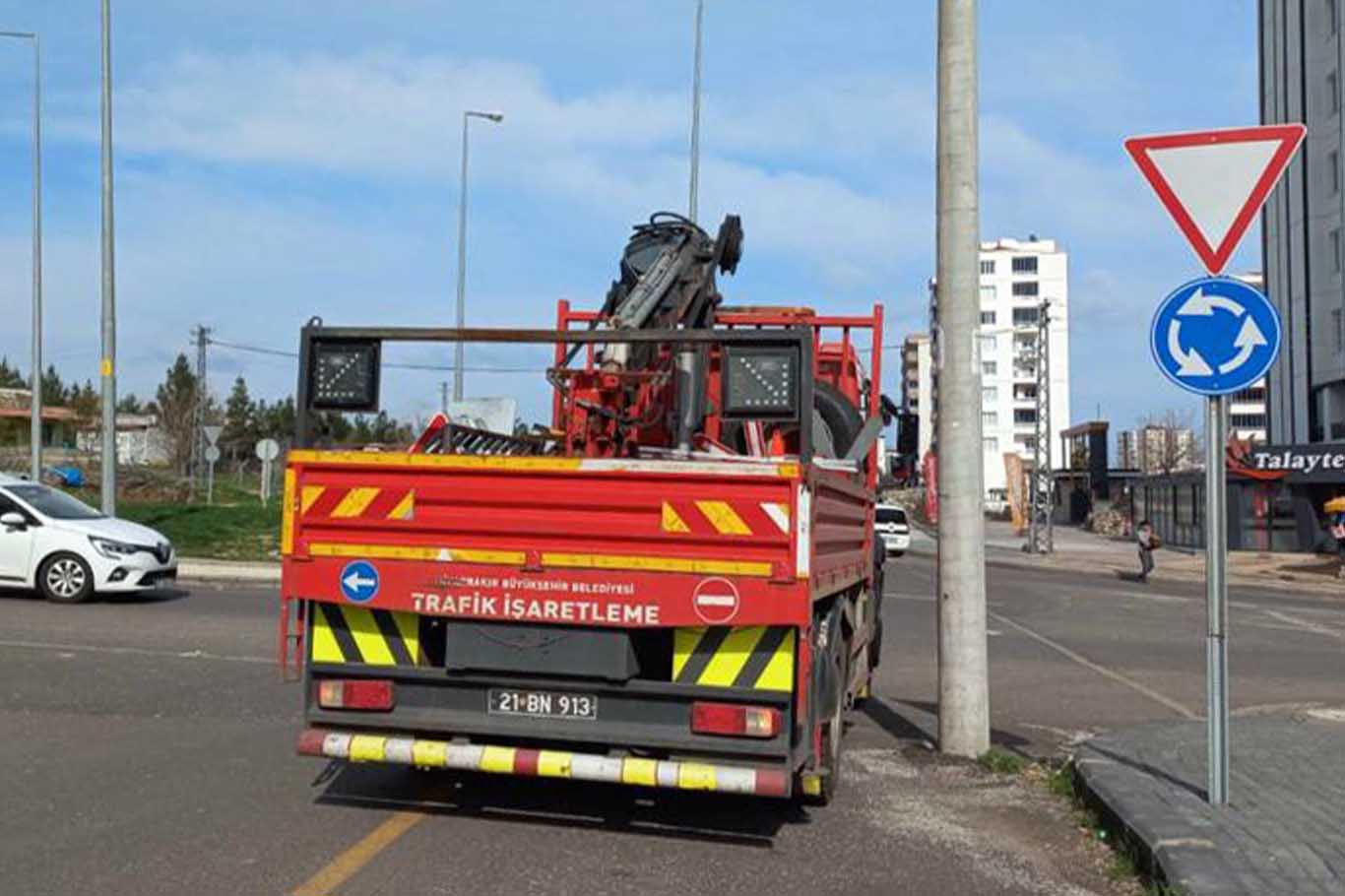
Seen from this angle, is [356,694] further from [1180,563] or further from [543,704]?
[1180,563]

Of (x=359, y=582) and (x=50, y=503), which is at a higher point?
(x=50, y=503)

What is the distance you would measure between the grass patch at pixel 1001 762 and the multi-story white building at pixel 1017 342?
4288 inches

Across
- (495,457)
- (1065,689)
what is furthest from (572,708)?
(1065,689)

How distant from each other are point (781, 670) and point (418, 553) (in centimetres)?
175

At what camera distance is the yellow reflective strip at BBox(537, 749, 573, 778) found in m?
6.08

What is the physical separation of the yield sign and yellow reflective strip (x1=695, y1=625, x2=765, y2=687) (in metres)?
2.93

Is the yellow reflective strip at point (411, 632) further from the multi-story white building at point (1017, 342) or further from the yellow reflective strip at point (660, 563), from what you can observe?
the multi-story white building at point (1017, 342)

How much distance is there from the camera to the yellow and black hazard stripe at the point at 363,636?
6500 millimetres

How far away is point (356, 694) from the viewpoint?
644cm

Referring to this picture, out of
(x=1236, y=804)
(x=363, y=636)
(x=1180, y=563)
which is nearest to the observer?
(x=363, y=636)

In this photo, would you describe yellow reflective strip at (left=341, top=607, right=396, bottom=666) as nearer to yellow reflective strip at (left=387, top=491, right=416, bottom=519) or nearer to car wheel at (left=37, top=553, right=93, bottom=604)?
yellow reflective strip at (left=387, top=491, right=416, bottom=519)

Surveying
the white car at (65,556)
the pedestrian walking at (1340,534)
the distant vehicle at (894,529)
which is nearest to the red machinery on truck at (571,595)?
the white car at (65,556)

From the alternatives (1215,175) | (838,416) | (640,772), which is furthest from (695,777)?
(838,416)

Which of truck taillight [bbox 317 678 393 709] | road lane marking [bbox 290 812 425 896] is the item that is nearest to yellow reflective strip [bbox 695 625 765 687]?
truck taillight [bbox 317 678 393 709]
